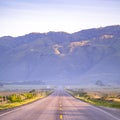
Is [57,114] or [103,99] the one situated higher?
[103,99]

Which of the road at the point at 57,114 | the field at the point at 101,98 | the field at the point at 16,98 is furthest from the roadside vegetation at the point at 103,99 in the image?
the road at the point at 57,114

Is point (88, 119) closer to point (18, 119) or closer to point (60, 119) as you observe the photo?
point (60, 119)

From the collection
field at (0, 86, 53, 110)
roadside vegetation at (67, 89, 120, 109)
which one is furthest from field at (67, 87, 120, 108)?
field at (0, 86, 53, 110)

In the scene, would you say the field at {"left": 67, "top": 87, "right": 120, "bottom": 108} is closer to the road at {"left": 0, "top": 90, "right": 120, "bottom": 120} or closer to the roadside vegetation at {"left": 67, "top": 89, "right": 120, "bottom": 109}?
the roadside vegetation at {"left": 67, "top": 89, "right": 120, "bottom": 109}

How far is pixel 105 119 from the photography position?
25969 millimetres

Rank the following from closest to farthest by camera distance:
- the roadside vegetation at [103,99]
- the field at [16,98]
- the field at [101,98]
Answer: the field at [16,98] → the roadside vegetation at [103,99] → the field at [101,98]

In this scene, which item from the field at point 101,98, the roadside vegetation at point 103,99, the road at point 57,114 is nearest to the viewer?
the road at point 57,114

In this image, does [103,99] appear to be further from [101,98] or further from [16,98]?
[16,98]

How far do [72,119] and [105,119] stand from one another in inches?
80.7

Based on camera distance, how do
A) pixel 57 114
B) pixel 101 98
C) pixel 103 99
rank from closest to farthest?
1. pixel 57 114
2. pixel 103 99
3. pixel 101 98

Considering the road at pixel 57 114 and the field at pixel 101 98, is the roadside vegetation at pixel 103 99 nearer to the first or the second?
the field at pixel 101 98

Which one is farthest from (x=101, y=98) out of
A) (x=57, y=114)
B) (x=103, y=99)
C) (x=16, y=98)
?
(x=57, y=114)

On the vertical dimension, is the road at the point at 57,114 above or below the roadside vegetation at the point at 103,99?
below

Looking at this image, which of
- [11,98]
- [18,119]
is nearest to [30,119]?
[18,119]
